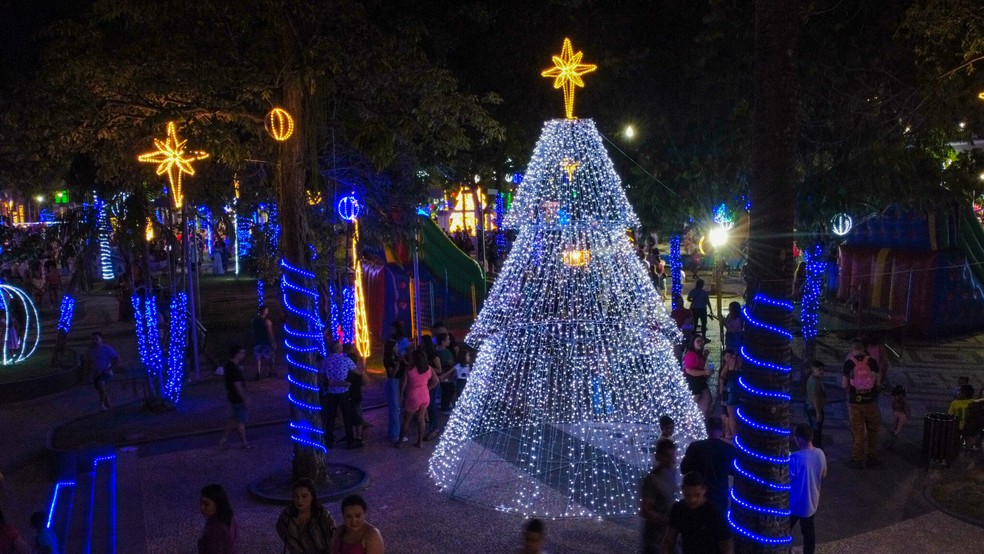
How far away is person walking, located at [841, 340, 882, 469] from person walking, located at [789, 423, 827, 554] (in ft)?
11.0

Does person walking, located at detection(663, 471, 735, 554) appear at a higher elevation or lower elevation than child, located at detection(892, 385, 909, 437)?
higher

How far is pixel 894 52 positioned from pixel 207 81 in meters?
11.0

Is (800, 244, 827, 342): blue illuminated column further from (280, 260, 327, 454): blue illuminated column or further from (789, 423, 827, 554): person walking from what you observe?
(280, 260, 327, 454): blue illuminated column

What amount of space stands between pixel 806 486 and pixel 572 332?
129 inches

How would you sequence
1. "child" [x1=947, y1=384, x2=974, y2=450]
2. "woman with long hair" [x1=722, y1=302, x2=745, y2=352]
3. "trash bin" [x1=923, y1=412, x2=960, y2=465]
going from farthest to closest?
1. "woman with long hair" [x1=722, y1=302, x2=745, y2=352]
2. "child" [x1=947, y1=384, x2=974, y2=450]
3. "trash bin" [x1=923, y1=412, x2=960, y2=465]

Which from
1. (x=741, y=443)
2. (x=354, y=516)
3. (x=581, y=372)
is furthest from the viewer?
(x=581, y=372)

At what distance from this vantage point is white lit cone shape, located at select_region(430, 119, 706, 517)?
31.9ft

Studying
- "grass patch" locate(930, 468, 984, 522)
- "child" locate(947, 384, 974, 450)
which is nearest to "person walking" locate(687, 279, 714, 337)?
"child" locate(947, 384, 974, 450)

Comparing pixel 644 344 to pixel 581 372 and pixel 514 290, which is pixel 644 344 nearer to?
pixel 581 372

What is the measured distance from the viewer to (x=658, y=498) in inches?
264

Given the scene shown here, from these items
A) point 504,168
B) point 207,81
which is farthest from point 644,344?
point 504,168

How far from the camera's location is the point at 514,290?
10.0 metres

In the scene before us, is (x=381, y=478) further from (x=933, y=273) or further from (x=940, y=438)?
(x=933, y=273)

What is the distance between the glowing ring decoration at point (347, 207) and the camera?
52.9ft
